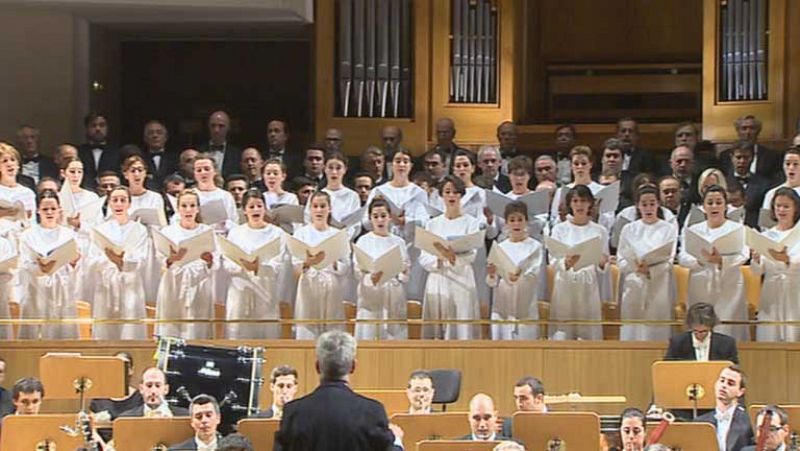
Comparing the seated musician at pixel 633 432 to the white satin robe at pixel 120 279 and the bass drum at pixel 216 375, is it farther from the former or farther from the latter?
the white satin robe at pixel 120 279

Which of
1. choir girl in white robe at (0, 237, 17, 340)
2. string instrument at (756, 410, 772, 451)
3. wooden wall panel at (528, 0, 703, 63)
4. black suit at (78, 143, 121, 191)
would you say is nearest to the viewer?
string instrument at (756, 410, 772, 451)

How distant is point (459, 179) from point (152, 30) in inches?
205

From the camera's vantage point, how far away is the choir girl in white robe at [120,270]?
1080 cm

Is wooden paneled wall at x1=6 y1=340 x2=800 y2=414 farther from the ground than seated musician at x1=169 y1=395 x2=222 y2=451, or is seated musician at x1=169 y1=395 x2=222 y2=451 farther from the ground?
wooden paneled wall at x1=6 y1=340 x2=800 y2=414

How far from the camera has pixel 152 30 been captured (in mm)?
15531

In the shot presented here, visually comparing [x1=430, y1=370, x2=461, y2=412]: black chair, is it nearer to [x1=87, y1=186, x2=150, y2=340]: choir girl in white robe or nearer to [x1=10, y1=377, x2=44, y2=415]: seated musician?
[x1=10, y1=377, x2=44, y2=415]: seated musician

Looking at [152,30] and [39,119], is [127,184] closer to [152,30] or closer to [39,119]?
[39,119]

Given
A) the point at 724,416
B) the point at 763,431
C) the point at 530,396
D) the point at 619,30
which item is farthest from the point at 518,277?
the point at 619,30

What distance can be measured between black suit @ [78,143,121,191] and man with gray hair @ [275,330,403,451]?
19.8ft

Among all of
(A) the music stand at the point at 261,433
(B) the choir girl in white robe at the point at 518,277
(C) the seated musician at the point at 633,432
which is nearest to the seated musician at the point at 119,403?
(A) the music stand at the point at 261,433

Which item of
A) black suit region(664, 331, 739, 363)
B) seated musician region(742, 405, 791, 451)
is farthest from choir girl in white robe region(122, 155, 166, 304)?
seated musician region(742, 405, 791, 451)

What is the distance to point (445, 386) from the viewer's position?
9445 millimetres

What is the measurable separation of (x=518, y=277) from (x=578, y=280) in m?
0.34

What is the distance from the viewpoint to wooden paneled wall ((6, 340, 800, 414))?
394 inches
